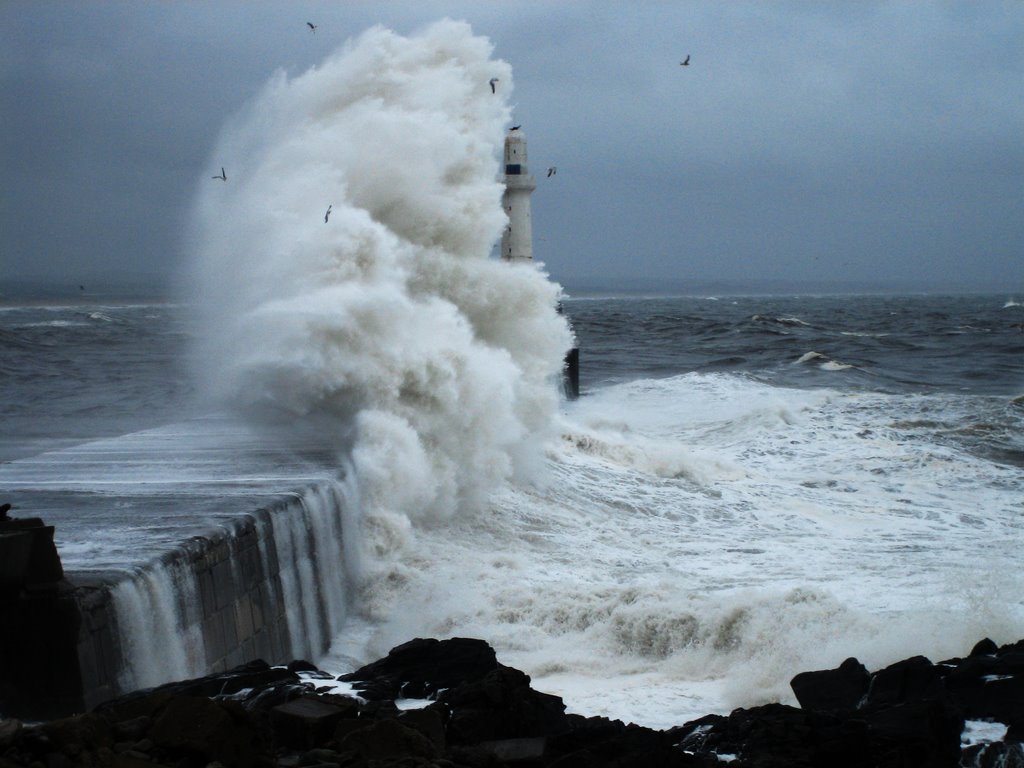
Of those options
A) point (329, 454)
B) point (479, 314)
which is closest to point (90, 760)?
point (329, 454)

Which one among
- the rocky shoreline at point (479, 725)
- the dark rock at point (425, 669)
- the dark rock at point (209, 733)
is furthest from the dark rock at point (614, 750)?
the dark rock at point (209, 733)

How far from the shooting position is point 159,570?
7.73 metres

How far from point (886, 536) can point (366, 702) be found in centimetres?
843

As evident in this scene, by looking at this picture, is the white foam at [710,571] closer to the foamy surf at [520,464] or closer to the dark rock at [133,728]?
the foamy surf at [520,464]

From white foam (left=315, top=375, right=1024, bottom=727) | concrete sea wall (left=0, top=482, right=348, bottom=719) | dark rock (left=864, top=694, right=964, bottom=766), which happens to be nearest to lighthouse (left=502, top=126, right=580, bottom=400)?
white foam (left=315, top=375, right=1024, bottom=727)

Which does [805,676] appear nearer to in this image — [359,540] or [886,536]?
[359,540]

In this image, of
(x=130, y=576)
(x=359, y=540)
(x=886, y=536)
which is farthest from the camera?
(x=886, y=536)

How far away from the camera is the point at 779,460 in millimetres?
19016

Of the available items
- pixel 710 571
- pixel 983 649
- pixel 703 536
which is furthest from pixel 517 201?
pixel 983 649

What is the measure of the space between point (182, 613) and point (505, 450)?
29.8 ft

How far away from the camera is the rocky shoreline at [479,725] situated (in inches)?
209

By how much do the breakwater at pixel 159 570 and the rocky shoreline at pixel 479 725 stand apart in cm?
60

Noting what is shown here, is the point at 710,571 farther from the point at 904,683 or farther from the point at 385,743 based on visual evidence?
the point at 385,743

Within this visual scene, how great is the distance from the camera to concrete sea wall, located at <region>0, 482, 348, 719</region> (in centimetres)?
680
